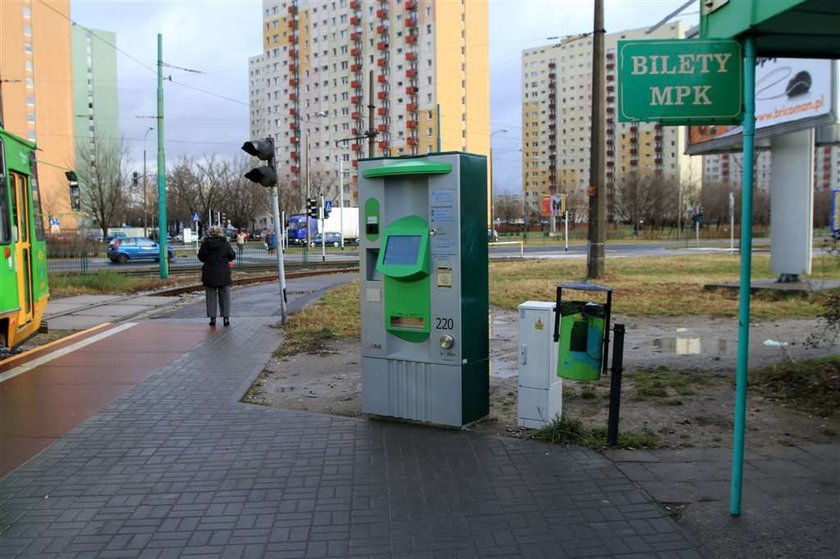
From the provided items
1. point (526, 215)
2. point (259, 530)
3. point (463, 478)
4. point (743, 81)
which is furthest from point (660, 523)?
point (526, 215)

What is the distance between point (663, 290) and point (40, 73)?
10550 cm

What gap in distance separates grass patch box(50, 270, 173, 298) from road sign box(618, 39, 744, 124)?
17864 mm

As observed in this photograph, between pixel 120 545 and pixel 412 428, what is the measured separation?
2.69m

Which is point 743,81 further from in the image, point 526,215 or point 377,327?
point 526,215

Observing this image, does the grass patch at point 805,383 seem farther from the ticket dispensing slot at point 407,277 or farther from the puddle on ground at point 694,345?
the ticket dispensing slot at point 407,277

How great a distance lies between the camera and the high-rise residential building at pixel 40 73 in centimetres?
9062

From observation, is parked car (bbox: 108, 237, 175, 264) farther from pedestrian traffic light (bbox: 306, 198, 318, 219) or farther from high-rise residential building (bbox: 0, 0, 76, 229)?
high-rise residential building (bbox: 0, 0, 76, 229)

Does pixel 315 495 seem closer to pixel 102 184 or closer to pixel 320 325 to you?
pixel 320 325

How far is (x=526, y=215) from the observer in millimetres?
114188

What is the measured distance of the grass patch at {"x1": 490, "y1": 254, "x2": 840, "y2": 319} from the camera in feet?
44.6

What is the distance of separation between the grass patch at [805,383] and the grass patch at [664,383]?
0.62 m

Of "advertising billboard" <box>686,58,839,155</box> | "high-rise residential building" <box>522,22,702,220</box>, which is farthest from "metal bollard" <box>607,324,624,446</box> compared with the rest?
"high-rise residential building" <box>522,22,702,220</box>

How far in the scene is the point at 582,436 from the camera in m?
5.62

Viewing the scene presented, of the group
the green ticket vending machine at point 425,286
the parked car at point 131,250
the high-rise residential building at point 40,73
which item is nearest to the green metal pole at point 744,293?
the green ticket vending machine at point 425,286
